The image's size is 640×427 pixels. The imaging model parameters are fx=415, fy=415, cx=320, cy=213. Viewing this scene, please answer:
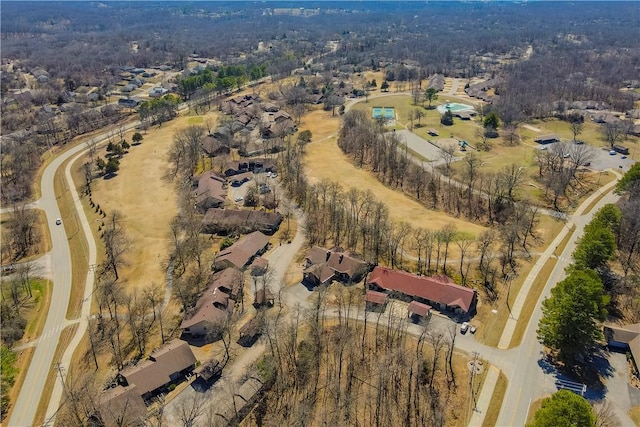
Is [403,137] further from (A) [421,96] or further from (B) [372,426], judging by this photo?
(B) [372,426]

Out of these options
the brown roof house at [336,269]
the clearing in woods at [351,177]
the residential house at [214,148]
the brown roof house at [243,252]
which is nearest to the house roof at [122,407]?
the brown roof house at [243,252]

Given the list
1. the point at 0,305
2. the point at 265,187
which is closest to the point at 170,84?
the point at 265,187

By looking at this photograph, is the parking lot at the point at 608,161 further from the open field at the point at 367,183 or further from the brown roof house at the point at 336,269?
the brown roof house at the point at 336,269

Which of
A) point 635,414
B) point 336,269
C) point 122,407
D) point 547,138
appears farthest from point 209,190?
point 547,138

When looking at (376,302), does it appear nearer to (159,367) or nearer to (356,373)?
(356,373)

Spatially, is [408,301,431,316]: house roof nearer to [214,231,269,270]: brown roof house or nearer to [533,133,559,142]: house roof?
[214,231,269,270]: brown roof house

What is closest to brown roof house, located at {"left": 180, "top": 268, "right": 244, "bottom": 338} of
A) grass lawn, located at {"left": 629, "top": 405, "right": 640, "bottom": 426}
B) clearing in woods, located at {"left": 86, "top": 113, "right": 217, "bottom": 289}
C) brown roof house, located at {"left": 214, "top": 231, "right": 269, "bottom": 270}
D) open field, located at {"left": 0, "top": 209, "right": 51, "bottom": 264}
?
brown roof house, located at {"left": 214, "top": 231, "right": 269, "bottom": 270}

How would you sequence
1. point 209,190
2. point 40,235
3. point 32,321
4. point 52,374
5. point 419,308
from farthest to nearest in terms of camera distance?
1. point 209,190
2. point 40,235
3. point 32,321
4. point 419,308
5. point 52,374
